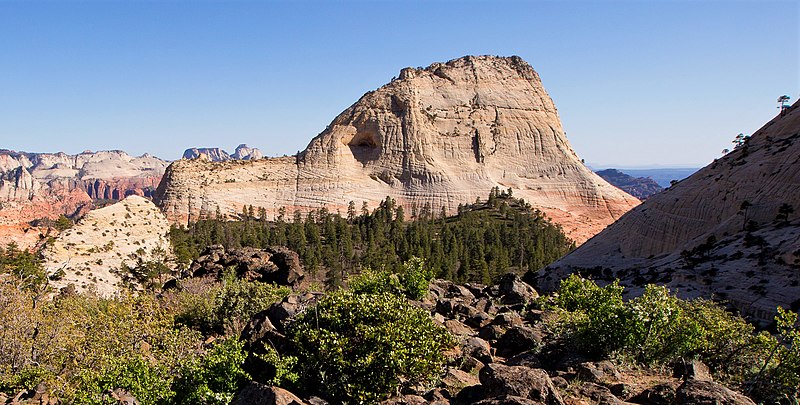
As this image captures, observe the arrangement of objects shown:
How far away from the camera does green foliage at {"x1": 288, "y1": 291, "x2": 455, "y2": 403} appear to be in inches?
441

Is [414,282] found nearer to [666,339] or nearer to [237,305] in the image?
[237,305]

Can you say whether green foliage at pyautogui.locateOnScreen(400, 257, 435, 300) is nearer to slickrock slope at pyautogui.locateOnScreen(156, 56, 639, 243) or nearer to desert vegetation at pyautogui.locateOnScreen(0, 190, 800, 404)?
desert vegetation at pyautogui.locateOnScreen(0, 190, 800, 404)

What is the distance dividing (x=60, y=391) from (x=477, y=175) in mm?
83540

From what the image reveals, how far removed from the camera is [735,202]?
34.2 metres

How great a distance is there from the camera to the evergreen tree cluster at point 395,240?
167 feet

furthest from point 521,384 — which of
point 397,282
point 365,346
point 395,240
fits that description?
point 395,240

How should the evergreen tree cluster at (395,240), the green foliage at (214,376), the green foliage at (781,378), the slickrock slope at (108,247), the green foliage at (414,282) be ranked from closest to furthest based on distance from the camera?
the green foliage at (781,378) < the green foliage at (214,376) < the green foliage at (414,282) < the slickrock slope at (108,247) < the evergreen tree cluster at (395,240)

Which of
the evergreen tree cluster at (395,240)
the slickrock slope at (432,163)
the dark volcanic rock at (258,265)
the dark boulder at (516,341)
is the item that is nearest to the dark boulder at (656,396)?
the dark boulder at (516,341)

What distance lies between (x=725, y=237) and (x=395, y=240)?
38.4m

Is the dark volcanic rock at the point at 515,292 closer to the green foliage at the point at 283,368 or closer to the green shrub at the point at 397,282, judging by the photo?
the green shrub at the point at 397,282

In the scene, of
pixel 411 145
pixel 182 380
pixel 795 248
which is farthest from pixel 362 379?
pixel 411 145

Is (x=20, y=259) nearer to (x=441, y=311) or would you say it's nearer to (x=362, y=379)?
(x=441, y=311)

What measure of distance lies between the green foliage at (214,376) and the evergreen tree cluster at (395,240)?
3200 cm

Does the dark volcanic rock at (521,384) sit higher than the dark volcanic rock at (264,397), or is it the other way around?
the dark volcanic rock at (521,384)
